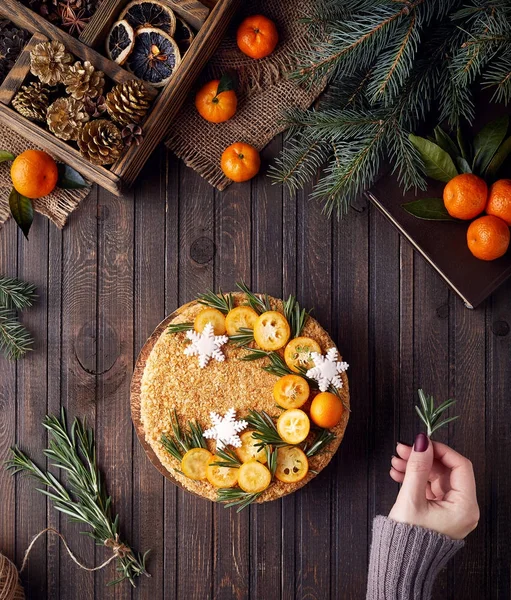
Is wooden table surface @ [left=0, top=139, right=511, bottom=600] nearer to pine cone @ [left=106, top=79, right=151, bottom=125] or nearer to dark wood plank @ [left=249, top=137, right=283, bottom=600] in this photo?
dark wood plank @ [left=249, top=137, right=283, bottom=600]

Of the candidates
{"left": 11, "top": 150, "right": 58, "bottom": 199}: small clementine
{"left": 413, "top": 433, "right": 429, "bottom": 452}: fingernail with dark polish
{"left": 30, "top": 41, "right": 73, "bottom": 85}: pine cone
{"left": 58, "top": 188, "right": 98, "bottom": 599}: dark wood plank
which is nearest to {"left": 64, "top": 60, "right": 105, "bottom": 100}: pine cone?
{"left": 30, "top": 41, "right": 73, "bottom": 85}: pine cone

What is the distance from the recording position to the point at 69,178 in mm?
1483

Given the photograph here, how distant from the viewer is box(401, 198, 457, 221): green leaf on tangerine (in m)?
1.40

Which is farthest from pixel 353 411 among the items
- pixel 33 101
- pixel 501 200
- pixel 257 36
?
pixel 33 101

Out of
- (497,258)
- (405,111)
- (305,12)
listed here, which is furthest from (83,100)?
(497,258)

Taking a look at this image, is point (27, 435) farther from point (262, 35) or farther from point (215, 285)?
point (262, 35)

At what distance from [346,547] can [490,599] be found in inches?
15.6

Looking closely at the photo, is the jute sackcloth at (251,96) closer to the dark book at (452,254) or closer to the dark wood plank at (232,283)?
the dark wood plank at (232,283)

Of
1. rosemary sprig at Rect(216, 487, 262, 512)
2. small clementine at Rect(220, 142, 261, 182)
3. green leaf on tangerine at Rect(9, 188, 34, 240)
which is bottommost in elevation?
rosemary sprig at Rect(216, 487, 262, 512)

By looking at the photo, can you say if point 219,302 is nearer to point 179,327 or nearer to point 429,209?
point 179,327

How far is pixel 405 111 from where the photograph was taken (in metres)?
1.34

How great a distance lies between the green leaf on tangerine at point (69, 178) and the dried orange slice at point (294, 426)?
30.0 inches

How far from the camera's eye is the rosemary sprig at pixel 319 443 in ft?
4.41

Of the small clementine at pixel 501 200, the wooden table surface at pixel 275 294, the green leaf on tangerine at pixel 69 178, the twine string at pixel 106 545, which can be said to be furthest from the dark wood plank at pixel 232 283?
the small clementine at pixel 501 200
